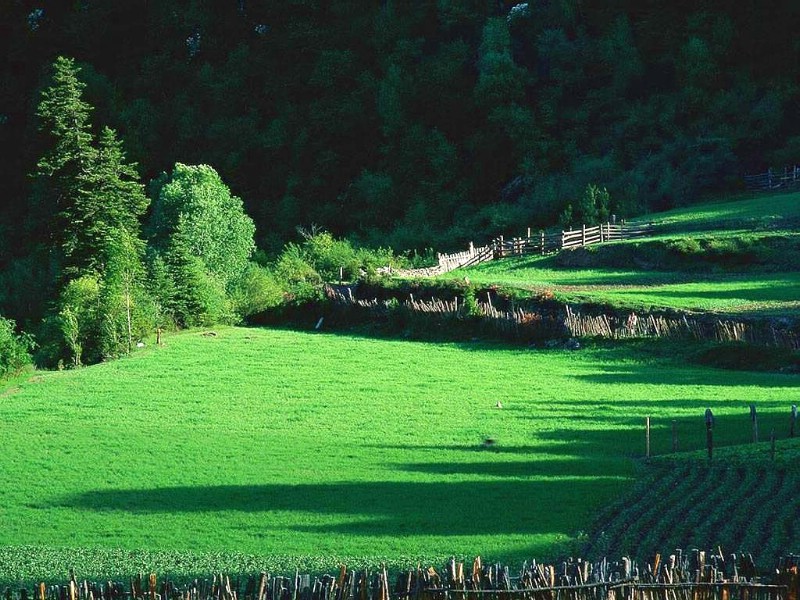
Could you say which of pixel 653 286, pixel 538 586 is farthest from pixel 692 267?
pixel 538 586

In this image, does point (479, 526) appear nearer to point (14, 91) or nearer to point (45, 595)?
point (45, 595)

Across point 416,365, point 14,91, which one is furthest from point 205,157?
point 416,365

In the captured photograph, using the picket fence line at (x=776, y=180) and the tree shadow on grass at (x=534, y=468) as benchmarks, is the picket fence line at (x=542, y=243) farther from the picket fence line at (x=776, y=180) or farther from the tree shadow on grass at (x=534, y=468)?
the tree shadow on grass at (x=534, y=468)

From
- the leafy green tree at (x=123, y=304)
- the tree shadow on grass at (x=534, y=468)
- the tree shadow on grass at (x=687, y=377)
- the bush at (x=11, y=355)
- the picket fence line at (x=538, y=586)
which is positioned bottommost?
the picket fence line at (x=538, y=586)

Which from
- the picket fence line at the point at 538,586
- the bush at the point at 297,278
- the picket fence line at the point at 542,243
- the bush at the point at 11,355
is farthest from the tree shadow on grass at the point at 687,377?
the picket fence line at the point at 542,243

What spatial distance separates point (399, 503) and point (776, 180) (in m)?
63.9

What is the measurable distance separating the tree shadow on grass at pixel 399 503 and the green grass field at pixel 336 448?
0.25 ft

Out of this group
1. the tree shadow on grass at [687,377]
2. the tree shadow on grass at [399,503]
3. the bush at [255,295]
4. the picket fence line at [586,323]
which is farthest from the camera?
the bush at [255,295]

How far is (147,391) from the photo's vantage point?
147ft

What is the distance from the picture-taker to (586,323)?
2092 inches

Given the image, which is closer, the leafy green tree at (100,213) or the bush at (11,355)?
the bush at (11,355)

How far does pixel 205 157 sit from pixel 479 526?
3844 inches

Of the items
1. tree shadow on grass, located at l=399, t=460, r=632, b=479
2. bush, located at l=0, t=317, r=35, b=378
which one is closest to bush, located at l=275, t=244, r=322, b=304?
bush, located at l=0, t=317, r=35, b=378

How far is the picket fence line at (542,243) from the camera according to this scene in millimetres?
74750
